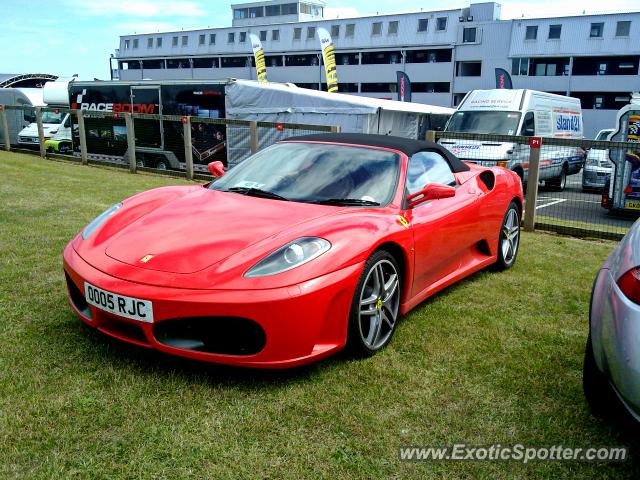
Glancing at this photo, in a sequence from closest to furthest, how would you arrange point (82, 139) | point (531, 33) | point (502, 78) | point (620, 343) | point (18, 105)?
point (620, 343) < point (82, 139) < point (18, 105) < point (502, 78) < point (531, 33)

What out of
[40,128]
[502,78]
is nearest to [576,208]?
[40,128]

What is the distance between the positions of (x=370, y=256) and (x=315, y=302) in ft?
1.76

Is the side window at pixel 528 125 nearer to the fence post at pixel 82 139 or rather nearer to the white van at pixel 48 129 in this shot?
the fence post at pixel 82 139

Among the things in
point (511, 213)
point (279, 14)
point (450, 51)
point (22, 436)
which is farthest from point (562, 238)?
point (279, 14)

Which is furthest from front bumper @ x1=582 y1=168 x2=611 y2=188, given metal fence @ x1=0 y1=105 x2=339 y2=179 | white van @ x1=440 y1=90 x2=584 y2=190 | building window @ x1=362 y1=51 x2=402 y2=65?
building window @ x1=362 y1=51 x2=402 y2=65

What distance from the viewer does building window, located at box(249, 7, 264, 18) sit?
6857 cm

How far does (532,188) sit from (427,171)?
4.13m

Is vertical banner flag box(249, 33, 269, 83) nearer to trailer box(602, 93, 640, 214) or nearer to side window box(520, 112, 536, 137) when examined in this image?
side window box(520, 112, 536, 137)

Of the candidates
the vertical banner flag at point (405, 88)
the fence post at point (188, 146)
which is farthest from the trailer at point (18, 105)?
the vertical banner flag at point (405, 88)

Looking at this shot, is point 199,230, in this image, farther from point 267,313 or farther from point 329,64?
point 329,64

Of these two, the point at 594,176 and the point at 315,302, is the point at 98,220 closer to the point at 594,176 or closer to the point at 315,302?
the point at 315,302

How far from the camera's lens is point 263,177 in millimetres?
4086

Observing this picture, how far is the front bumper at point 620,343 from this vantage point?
7.01 feet

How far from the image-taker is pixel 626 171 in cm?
973
